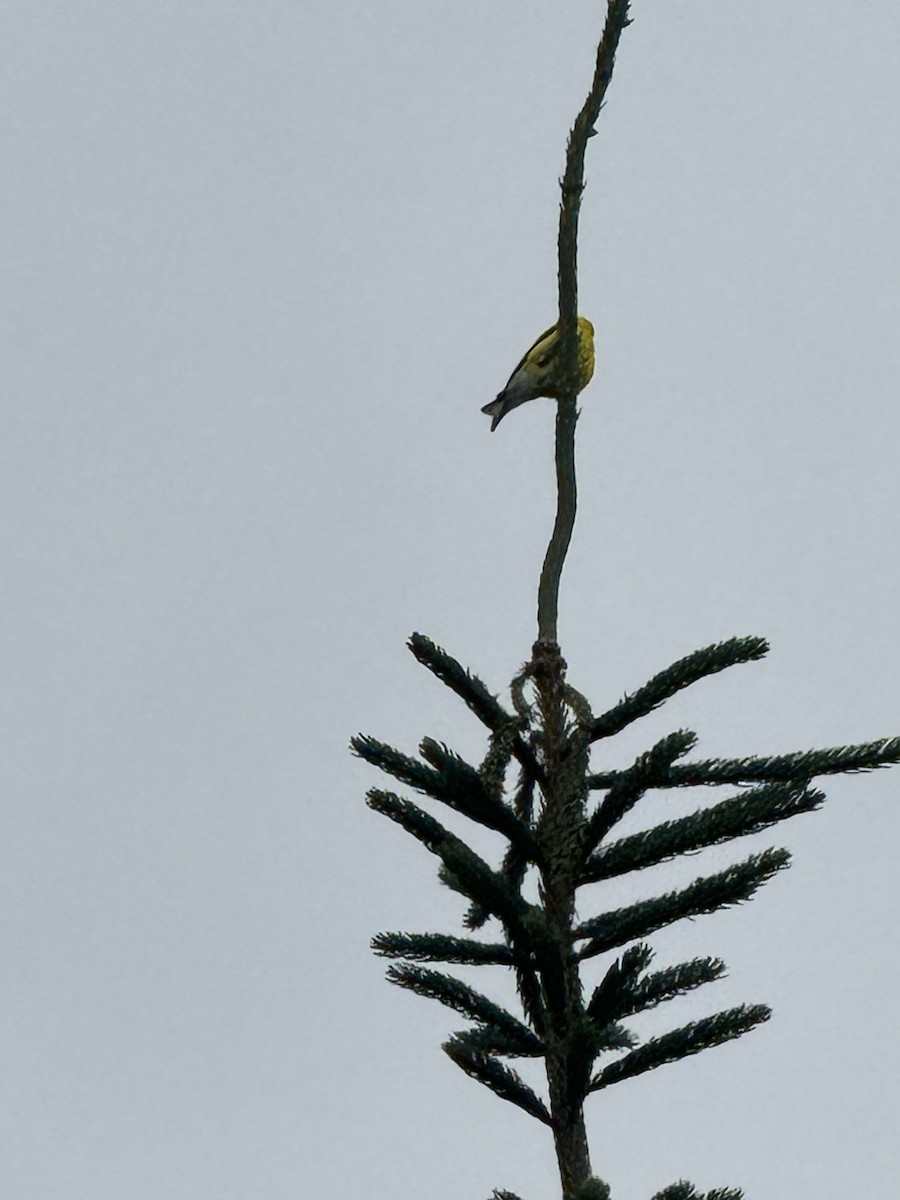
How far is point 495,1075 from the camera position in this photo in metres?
3.93

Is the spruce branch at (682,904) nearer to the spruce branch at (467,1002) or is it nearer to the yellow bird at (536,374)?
the spruce branch at (467,1002)

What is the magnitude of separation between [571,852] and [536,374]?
7.91 ft

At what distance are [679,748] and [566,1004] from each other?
0.69 metres

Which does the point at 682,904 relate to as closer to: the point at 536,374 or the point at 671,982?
the point at 671,982

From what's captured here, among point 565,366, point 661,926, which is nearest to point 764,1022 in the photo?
point 661,926

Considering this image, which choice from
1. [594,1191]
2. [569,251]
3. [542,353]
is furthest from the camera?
[542,353]

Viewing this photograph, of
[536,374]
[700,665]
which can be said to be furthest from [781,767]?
[536,374]

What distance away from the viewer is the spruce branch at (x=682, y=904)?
12.8 ft

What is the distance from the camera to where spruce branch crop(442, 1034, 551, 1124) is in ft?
12.8

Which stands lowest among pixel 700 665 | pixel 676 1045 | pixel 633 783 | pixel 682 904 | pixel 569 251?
pixel 676 1045

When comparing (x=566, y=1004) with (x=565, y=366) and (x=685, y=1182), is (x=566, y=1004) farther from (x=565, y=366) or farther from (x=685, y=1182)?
(x=565, y=366)

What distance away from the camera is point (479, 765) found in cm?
429

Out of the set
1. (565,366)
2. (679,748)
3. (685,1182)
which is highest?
(565,366)

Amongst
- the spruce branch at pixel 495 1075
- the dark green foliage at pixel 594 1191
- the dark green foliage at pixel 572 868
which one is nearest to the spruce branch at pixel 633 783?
the dark green foliage at pixel 572 868
